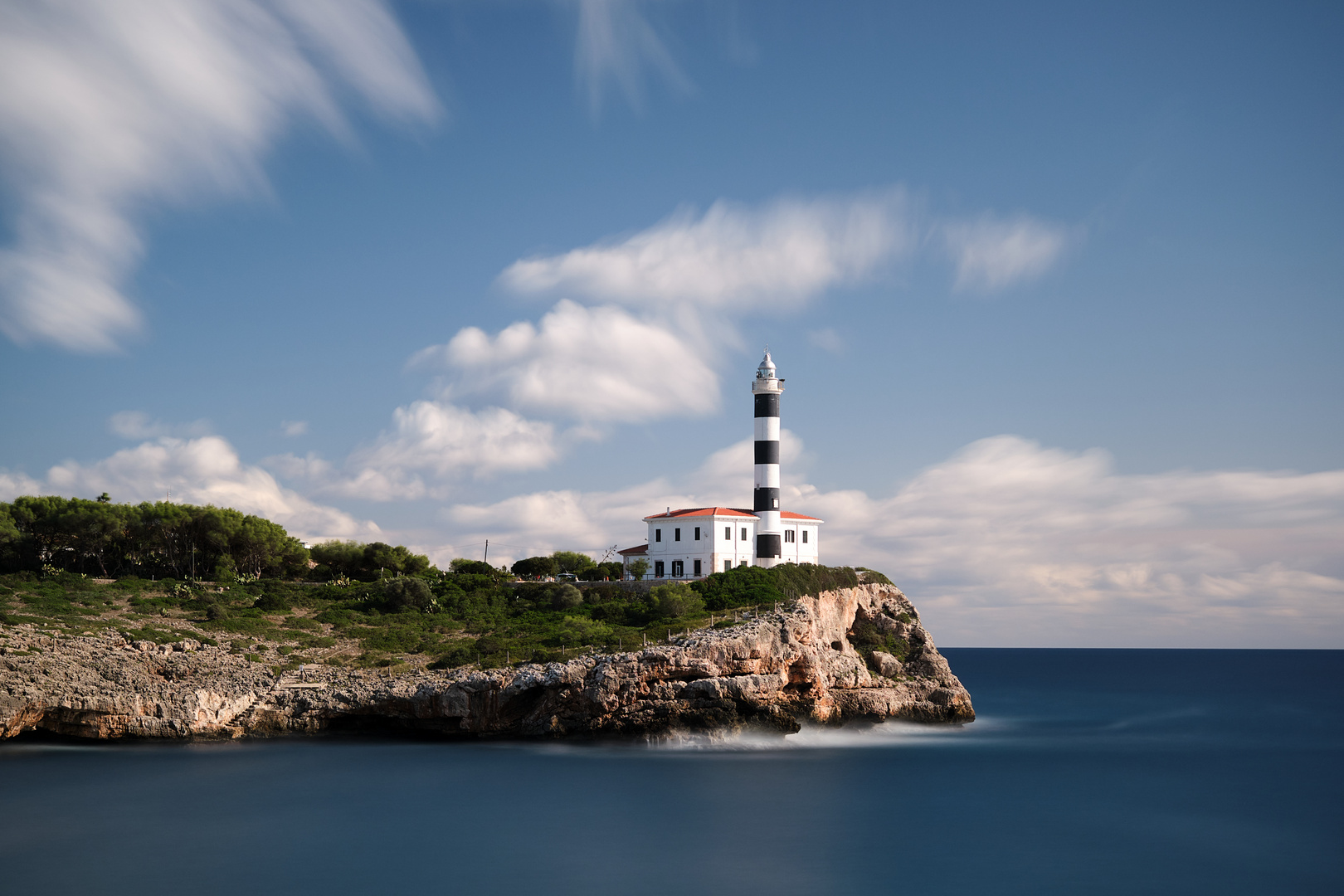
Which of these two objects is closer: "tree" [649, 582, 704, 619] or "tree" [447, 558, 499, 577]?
"tree" [649, 582, 704, 619]

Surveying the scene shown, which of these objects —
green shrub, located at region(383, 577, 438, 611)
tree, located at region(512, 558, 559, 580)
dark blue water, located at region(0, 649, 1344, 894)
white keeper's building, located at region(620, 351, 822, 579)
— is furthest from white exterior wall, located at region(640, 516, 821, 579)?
dark blue water, located at region(0, 649, 1344, 894)

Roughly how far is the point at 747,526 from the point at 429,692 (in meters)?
23.1

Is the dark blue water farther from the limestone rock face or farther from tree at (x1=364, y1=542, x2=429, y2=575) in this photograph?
tree at (x1=364, y1=542, x2=429, y2=575)

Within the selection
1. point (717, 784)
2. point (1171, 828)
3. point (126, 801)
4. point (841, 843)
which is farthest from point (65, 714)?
point (1171, 828)

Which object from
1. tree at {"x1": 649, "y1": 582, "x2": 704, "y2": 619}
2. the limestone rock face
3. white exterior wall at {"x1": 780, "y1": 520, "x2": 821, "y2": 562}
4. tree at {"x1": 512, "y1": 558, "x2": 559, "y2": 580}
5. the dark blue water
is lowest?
the dark blue water

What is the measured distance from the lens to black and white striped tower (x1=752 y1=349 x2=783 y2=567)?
161ft

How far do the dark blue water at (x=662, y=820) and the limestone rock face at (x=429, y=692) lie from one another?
1027mm

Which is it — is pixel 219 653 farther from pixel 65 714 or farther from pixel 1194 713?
pixel 1194 713

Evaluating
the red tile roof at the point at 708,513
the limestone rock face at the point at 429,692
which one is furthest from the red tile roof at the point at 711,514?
the limestone rock face at the point at 429,692

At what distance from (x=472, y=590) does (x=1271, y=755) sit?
35.9m

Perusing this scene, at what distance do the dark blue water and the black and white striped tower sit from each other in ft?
47.0

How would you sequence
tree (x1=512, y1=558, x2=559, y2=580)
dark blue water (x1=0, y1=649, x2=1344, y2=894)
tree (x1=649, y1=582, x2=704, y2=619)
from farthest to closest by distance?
1. tree (x1=512, y1=558, x2=559, y2=580)
2. tree (x1=649, y1=582, x2=704, y2=619)
3. dark blue water (x1=0, y1=649, x2=1344, y2=894)

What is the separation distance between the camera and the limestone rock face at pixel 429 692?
29625 mm

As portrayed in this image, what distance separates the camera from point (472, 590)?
151ft
